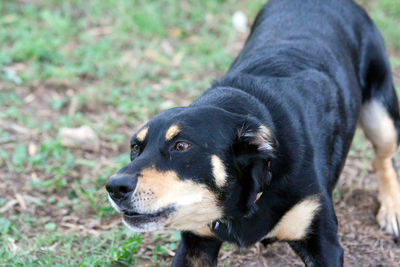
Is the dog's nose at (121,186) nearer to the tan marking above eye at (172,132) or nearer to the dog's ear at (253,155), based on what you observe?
the tan marking above eye at (172,132)

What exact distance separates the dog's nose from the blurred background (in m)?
1.16

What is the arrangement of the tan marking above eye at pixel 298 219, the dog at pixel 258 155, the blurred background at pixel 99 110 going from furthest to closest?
the blurred background at pixel 99 110, the tan marking above eye at pixel 298 219, the dog at pixel 258 155

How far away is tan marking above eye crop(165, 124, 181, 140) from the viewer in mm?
2688

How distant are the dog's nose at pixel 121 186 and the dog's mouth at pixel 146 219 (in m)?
0.11

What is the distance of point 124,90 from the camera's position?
641 cm

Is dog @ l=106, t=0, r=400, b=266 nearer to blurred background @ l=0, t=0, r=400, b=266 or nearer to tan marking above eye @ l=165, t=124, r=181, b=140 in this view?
tan marking above eye @ l=165, t=124, r=181, b=140

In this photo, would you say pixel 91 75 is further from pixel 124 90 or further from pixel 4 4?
pixel 4 4

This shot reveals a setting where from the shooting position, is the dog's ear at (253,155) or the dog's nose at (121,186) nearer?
the dog's nose at (121,186)

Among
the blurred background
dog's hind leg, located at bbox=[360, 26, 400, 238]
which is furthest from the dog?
the blurred background

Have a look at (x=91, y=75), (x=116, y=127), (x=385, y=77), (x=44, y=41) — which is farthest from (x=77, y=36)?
(x=385, y=77)

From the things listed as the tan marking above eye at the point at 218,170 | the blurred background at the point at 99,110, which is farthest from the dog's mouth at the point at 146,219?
the blurred background at the point at 99,110

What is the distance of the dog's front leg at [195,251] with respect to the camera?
126 inches

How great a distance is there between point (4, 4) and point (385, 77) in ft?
19.1

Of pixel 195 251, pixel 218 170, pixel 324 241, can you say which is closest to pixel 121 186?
pixel 218 170
